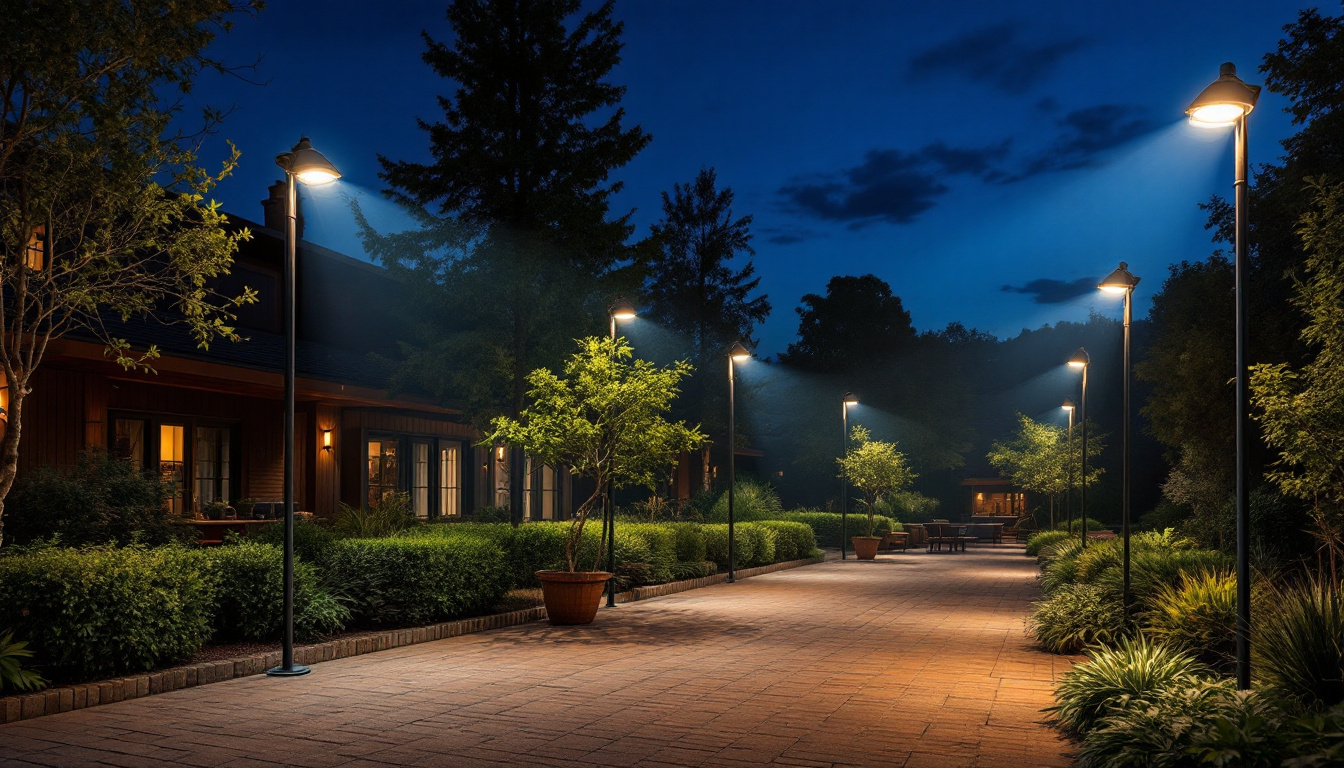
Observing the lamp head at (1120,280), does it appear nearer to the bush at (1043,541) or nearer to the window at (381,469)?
the window at (381,469)

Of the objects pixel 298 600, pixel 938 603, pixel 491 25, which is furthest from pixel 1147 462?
pixel 298 600

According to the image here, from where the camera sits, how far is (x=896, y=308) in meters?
54.1

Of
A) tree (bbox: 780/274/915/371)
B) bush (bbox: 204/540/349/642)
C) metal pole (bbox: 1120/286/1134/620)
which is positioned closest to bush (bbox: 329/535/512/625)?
bush (bbox: 204/540/349/642)

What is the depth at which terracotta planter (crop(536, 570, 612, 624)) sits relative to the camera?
507 inches

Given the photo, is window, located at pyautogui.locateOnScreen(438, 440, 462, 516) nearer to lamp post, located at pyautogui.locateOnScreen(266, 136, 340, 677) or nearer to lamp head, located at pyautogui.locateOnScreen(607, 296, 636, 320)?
lamp head, located at pyautogui.locateOnScreen(607, 296, 636, 320)

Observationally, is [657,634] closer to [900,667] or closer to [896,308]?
[900,667]

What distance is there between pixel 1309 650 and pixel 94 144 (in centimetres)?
976

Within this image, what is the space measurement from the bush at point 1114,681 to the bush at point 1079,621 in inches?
114

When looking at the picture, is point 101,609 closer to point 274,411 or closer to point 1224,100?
point 1224,100

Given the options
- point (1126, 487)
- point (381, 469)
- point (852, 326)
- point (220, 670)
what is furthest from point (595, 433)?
point (852, 326)

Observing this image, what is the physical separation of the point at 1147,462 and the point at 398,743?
5353 centimetres

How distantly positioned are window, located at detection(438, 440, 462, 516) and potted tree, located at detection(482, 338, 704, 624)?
39.4 ft

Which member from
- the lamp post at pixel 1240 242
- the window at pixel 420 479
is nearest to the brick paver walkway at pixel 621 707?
the lamp post at pixel 1240 242

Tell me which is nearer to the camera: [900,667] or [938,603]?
[900,667]
